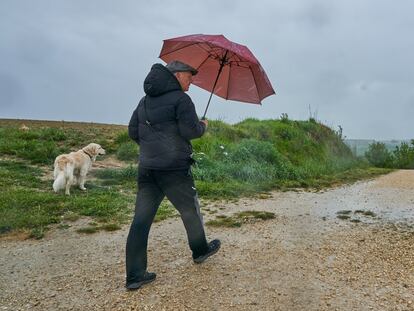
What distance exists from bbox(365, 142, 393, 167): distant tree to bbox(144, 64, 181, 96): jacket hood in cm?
1699

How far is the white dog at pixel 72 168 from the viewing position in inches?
308

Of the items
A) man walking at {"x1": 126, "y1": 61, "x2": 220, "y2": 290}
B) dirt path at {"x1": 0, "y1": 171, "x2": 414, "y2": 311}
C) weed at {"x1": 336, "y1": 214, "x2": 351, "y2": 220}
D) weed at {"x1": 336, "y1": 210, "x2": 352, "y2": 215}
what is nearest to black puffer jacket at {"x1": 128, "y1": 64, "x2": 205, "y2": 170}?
man walking at {"x1": 126, "y1": 61, "x2": 220, "y2": 290}

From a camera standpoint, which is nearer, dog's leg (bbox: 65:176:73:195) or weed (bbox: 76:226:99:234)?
weed (bbox: 76:226:99:234)

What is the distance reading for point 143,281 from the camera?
4.13 metres

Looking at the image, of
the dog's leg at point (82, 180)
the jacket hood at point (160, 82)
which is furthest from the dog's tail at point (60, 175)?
the jacket hood at point (160, 82)

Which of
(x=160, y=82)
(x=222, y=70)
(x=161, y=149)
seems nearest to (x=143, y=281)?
(x=161, y=149)

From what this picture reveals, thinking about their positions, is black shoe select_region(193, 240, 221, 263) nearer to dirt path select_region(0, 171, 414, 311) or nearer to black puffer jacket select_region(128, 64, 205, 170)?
dirt path select_region(0, 171, 414, 311)

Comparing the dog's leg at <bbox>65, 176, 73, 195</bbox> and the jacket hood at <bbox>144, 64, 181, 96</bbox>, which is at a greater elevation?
the jacket hood at <bbox>144, 64, 181, 96</bbox>

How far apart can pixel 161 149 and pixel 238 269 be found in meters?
1.65

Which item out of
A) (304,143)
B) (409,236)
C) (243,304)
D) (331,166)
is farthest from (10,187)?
(304,143)

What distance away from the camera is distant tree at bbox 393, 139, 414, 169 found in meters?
18.3

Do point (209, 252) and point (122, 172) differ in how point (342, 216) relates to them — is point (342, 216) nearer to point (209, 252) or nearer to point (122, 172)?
point (209, 252)

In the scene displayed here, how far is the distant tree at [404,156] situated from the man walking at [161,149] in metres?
16.6

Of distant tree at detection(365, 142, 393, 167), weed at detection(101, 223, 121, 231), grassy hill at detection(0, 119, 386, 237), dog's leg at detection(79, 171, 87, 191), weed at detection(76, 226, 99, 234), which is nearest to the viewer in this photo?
weed at detection(76, 226, 99, 234)
